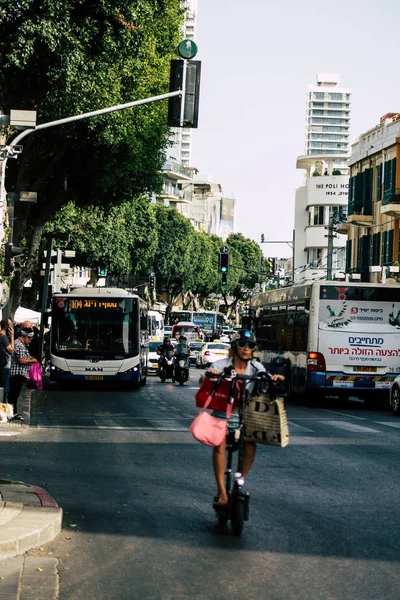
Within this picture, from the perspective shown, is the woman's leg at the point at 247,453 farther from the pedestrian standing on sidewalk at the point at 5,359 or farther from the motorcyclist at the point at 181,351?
the motorcyclist at the point at 181,351

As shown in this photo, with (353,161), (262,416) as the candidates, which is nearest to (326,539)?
(262,416)

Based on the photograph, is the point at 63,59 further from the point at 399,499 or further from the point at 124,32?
the point at 399,499

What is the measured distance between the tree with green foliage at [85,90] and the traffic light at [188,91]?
10.3 meters

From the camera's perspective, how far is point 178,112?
18.2m

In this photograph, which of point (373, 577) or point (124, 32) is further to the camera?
point (124, 32)

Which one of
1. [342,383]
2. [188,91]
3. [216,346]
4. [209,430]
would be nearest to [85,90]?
[342,383]

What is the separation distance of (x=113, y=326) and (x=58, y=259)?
16661 mm

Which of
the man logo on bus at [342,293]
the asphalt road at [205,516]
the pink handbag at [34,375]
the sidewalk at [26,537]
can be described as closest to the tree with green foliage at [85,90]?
the man logo on bus at [342,293]

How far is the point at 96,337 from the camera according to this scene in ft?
113

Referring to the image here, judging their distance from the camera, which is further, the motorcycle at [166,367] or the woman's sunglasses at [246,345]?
the motorcycle at [166,367]

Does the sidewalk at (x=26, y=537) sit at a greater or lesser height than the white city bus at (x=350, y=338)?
lesser

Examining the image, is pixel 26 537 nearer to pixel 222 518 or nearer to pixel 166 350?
pixel 222 518

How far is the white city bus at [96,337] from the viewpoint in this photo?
112 ft

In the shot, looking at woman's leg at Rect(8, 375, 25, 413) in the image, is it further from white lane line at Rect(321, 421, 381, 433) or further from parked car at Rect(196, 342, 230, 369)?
parked car at Rect(196, 342, 230, 369)
